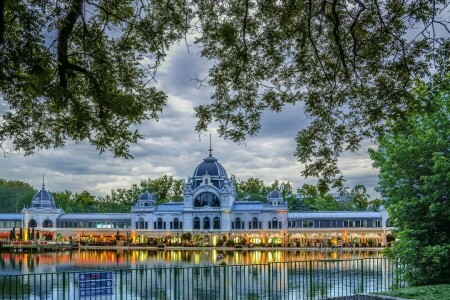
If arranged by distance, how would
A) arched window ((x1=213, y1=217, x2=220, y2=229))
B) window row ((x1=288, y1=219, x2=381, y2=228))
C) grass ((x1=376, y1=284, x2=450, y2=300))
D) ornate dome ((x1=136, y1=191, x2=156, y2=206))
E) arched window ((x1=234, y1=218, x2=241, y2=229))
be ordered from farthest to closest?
ornate dome ((x1=136, y1=191, x2=156, y2=206)) < arched window ((x1=234, y1=218, x2=241, y2=229)) < arched window ((x1=213, y1=217, x2=220, y2=229)) < window row ((x1=288, y1=219, x2=381, y2=228)) < grass ((x1=376, y1=284, x2=450, y2=300))

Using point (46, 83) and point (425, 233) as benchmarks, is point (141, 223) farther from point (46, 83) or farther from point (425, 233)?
point (46, 83)

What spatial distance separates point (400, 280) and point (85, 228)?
244 feet

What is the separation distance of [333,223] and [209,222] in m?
17.7

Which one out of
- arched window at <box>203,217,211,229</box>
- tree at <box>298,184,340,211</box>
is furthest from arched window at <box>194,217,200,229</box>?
tree at <box>298,184,340,211</box>

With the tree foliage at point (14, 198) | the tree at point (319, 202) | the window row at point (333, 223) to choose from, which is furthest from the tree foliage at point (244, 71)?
the tree foliage at point (14, 198)

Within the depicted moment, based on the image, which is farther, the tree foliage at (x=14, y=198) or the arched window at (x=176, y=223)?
the tree foliage at (x=14, y=198)

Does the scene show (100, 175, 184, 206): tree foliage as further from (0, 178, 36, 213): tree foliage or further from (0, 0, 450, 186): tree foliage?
(0, 0, 450, 186): tree foliage

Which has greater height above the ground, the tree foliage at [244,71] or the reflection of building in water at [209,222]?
the tree foliage at [244,71]

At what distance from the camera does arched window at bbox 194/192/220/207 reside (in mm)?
84438

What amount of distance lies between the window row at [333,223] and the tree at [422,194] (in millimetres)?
59393

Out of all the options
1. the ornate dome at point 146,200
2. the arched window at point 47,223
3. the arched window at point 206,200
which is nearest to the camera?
the arched window at point 206,200

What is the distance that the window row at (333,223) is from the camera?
77.3m

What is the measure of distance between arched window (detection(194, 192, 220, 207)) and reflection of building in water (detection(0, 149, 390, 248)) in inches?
5.7

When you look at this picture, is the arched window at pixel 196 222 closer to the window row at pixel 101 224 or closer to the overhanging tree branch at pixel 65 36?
the window row at pixel 101 224
